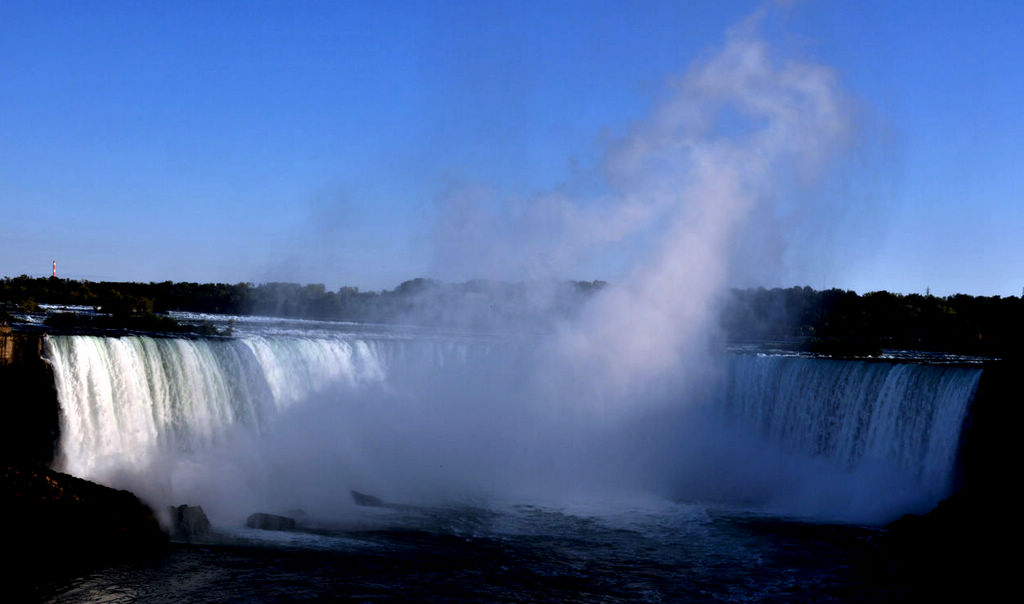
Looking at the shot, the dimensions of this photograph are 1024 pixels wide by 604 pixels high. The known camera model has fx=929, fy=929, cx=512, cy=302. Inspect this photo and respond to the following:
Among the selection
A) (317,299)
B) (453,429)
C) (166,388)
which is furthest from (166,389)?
(317,299)

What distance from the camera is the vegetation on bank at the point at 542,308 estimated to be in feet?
113

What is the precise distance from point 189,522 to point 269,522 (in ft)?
4.65

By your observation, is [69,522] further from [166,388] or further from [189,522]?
[166,388]

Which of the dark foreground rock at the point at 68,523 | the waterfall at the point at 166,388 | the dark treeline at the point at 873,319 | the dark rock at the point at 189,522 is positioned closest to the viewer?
the dark foreground rock at the point at 68,523

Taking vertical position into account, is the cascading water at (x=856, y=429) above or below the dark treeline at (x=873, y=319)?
below

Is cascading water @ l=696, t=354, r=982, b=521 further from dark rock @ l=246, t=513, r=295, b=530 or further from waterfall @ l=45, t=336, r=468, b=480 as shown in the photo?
waterfall @ l=45, t=336, r=468, b=480

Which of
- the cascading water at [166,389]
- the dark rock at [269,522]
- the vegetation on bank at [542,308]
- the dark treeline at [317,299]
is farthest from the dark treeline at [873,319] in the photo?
the dark rock at [269,522]

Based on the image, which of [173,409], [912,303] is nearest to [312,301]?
[173,409]

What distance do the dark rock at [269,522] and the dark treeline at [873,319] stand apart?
92.5ft

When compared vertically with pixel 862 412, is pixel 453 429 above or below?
below

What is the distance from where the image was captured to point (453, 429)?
84.6ft

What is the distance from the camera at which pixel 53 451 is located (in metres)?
16.5

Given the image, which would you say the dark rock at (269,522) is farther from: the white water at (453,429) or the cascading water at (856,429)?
the cascading water at (856,429)

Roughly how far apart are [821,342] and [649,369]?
1557 cm
